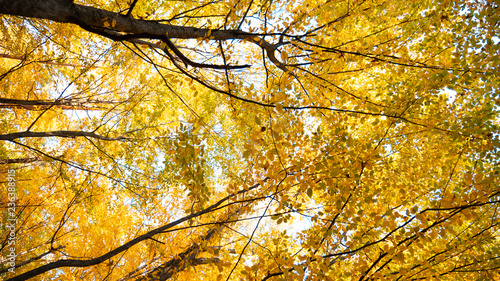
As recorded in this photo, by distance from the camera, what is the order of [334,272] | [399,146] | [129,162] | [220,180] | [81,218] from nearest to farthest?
[334,272], [399,146], [129,162], [81,218], [220,180]

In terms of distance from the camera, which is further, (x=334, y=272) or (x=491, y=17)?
(x=334, y=272)

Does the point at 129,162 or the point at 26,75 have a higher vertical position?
the point at 26,75

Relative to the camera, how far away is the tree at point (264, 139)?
6.87 feet

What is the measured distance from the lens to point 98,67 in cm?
677

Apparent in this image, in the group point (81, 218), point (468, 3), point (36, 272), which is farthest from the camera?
point (81, 218)

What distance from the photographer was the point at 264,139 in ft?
14.4

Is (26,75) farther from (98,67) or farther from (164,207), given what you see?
(164,207)

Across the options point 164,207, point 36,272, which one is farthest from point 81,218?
point 36,272

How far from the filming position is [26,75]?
19.7 feet

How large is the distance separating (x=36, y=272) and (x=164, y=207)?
579cm

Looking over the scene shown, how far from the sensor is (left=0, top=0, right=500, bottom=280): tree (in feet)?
6.87

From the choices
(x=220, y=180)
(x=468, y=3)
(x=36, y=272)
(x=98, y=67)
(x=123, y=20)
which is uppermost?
(x=98, y=67)

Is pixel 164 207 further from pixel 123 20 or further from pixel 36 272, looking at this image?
pixel 123 20

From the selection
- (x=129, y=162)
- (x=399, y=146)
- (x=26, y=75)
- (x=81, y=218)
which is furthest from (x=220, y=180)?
(x=26, y=75)
